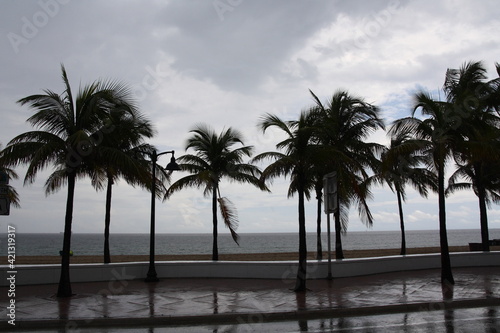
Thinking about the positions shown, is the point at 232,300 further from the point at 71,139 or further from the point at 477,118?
the point at 477,118

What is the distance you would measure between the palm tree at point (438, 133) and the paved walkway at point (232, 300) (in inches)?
58.4

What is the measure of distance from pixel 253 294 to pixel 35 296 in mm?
6266

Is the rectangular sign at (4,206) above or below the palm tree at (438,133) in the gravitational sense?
below

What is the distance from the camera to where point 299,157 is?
44.0ft

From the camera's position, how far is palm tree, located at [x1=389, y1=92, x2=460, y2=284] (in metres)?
14.3

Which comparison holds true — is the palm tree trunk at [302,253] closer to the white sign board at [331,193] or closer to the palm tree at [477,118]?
the white sign board at [331,193]

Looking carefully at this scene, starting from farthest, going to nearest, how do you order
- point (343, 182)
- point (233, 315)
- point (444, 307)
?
point (343, 182) < point (444, 307) < point (233, 315)

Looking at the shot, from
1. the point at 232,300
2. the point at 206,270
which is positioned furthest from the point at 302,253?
the point at 206,270

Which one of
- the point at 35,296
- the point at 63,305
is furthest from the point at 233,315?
the point at 35,296

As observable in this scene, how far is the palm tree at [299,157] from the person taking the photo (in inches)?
520

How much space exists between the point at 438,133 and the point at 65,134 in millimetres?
11961

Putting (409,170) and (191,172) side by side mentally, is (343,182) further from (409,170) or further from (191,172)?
(409,170)

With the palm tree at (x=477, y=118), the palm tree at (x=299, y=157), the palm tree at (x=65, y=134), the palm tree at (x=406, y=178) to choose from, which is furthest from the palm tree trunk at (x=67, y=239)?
the palm tree at (x=406, y=178)

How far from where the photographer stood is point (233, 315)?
32.0 ft
